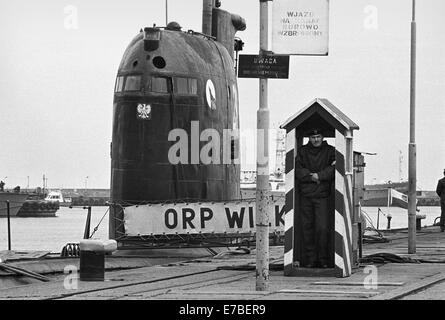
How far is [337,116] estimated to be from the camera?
16625 millimetres

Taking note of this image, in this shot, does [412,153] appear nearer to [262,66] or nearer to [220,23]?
[220,23]

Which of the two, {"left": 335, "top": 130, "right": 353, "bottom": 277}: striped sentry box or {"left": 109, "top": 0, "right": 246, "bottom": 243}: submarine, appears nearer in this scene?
{"left": 335, "top": 130, "right": 353, "bottom": 277}: striped sentry box

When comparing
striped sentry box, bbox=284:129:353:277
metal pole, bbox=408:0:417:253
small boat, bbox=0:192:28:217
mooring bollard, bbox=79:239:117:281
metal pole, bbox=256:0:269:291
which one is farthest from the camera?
small boat, bbox=0:192:28:217

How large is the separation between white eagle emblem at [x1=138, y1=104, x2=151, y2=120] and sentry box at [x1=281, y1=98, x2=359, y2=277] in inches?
287

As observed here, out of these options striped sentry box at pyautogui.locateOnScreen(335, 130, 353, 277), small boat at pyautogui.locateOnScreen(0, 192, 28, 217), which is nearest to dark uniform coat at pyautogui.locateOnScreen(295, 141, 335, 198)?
striped sentry box at pyautogui.locateOnScreen(335, 130, 353, 277)

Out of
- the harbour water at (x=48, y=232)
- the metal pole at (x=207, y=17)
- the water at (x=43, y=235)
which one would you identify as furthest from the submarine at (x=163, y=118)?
the water at (x=43, y=235)

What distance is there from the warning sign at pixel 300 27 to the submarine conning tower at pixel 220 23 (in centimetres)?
1306

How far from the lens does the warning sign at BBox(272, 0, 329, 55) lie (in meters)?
13.9

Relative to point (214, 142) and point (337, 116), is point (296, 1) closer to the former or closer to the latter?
point (337, 116)

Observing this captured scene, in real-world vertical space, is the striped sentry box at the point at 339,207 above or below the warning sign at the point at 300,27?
below

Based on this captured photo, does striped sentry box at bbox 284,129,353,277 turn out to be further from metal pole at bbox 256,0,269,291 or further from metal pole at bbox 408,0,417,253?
metal pole at bbox 408,0,417,253

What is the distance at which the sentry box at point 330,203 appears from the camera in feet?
54.1

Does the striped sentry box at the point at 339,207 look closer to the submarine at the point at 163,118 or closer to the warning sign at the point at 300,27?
the warning sign at the point at 300,27
